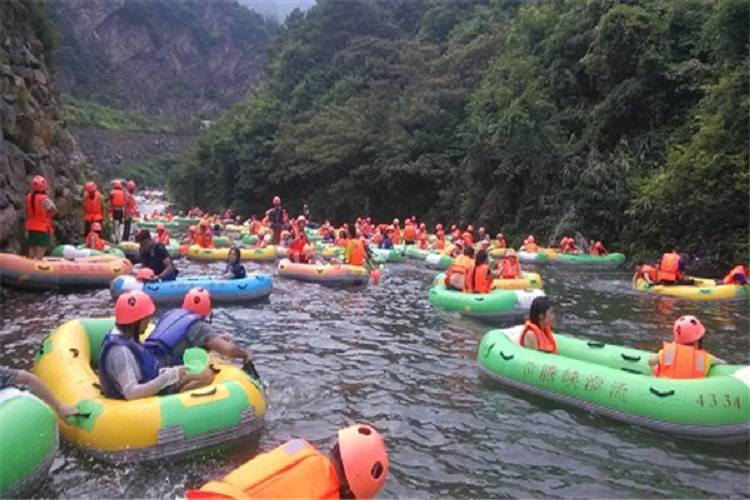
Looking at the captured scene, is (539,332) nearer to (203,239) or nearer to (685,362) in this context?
(685,362)

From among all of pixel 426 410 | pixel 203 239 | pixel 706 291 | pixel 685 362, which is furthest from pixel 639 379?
pixel 203 239

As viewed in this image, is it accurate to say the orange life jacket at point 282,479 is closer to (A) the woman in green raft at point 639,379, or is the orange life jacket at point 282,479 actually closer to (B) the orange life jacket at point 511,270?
(A) the woman in green raft at point 639,379

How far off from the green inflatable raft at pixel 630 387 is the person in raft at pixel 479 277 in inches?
145

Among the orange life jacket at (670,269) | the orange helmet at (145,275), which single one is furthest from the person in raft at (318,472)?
the orange life jacket at (670,269)

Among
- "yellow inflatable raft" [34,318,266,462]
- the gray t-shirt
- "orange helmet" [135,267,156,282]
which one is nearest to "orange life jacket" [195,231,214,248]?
"orange helmet" [135,267,156,282]

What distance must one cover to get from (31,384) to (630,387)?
483 centimetres

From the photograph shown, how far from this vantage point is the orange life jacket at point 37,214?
12375 millimetres

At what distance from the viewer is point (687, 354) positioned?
6.54 m

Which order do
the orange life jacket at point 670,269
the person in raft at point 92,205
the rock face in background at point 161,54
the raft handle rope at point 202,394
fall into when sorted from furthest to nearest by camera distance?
the rock face in background at point 161,54
the person in raft at point 92,205
the orange life jacket at point 670,269
the raft handle rope at point 202,394

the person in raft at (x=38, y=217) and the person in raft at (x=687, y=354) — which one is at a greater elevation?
the person in raft at (x=38, y=217)

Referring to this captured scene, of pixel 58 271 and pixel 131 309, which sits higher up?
pixel 131 309

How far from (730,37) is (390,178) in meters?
16.6

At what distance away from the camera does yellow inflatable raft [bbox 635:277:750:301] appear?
44.0 feet

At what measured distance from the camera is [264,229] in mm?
26375
